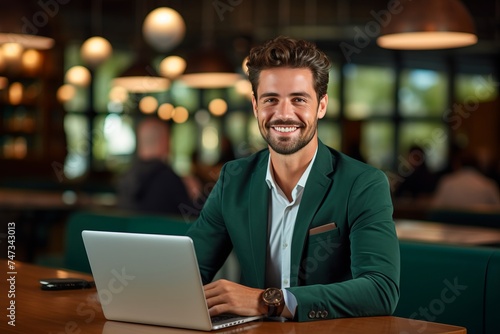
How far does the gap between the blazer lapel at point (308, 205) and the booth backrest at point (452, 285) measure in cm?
65

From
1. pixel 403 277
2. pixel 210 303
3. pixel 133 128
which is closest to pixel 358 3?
pixel 133 128

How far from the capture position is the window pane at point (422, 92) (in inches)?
623

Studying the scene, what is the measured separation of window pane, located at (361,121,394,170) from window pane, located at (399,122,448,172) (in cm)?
24

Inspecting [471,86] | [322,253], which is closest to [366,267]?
[322,253]

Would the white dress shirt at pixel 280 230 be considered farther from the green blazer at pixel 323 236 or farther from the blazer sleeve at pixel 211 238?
the blazer sleeve at pixel 211 238

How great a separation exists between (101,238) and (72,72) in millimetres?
10351

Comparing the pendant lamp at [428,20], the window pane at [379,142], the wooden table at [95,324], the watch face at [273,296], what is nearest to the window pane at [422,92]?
the window pane at [379,142]

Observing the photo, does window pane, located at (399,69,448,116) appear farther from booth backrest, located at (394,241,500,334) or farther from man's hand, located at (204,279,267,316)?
man's hand, located at (204,279,267,316)

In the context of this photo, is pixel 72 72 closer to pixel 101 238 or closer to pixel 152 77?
pixel 152 77

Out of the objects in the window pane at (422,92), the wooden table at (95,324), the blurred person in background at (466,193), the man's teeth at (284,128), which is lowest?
the blurred person in background at (466,193)

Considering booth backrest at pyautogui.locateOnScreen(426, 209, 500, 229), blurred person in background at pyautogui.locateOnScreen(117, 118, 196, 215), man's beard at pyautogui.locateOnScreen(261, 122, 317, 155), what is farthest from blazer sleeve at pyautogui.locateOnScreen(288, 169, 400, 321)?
blurred person in background at pyautogui.locateOnScreen(117, 118, 196, 215)

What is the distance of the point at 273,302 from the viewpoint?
2.25 metres

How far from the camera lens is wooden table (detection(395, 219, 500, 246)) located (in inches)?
180

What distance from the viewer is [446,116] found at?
51.9ft
